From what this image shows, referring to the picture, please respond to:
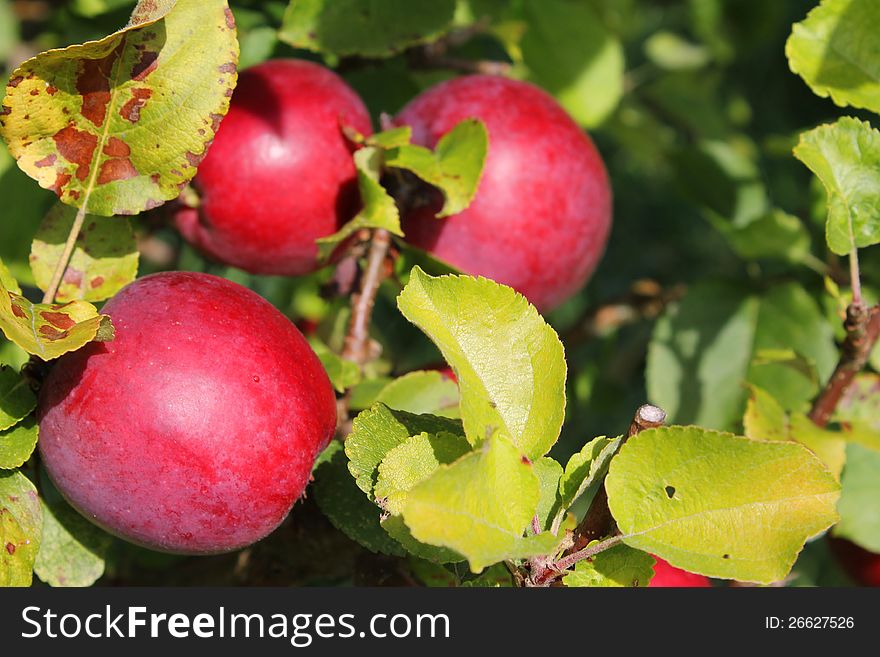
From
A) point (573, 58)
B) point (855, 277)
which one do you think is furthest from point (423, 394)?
point (573, 58)

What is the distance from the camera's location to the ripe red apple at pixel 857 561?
3.76ft

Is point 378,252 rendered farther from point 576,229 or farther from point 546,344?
point 546,344

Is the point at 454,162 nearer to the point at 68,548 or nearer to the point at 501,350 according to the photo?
the point at 501,350

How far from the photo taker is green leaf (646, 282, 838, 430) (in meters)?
1.23

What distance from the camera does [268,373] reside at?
76 cm

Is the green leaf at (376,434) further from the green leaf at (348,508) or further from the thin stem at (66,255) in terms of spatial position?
the thin stem at (66,255)

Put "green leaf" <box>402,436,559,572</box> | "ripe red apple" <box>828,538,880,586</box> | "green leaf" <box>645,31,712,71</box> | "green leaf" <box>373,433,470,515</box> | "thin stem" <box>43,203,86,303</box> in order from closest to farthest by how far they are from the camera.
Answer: "green leaf" <box>402,436,559,572</box>
"green leaf" <box>373,433,470,515</box>
"thin stem" <box>43,203,86,303</box>
"ripe red apple" <box>828,538,880,586</box>
"green leaf" <box>645,31,712,71</box>

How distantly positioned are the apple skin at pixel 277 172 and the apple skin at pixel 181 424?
0.62ft

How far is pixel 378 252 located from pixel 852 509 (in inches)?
23.5

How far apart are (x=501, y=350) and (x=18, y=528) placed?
1.36 feet

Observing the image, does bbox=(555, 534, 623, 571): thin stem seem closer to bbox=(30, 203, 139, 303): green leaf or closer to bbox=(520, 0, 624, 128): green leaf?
bbox=(30, 203, 139, 303): green leaf

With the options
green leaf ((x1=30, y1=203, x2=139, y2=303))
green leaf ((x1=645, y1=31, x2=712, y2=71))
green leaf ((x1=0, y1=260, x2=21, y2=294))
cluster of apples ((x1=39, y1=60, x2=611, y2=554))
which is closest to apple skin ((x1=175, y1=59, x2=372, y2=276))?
cluster of apples ((x1=39, y1=60, x2=611, y2=554))

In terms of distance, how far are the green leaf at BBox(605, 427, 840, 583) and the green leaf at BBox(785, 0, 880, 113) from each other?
408 millimetres

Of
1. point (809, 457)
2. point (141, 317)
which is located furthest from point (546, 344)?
point (141, 317)
